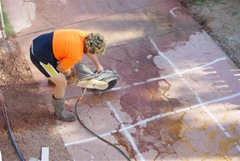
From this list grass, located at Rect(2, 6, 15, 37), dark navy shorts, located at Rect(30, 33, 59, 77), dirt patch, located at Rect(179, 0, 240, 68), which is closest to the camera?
dark navy shorts, located at Rect(30, 33, 59, 77)

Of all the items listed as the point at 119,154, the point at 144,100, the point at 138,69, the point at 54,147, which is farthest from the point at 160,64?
the point at 54,147

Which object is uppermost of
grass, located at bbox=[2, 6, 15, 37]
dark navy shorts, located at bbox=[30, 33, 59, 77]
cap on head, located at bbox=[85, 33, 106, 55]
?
cap on head, located at bbox=[85, 33, 106, 55]

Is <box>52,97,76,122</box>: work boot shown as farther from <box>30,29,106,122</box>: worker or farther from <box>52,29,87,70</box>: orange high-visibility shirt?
<box>52,29,87,70</box>: orange high-visibility shirt

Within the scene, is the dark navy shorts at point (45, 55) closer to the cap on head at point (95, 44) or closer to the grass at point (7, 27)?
the cap on head at point (95, 44)

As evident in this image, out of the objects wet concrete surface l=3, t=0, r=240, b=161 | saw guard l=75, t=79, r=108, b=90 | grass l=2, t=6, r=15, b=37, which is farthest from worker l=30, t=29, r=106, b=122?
grass l=2, t=6, r=15, b=37

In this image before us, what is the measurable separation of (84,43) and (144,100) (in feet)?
5.15

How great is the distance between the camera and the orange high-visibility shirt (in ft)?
17.1

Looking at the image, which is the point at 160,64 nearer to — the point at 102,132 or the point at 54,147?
the point at 102,132

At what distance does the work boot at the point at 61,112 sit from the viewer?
580cm

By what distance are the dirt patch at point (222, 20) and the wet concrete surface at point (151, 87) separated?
0.48ft

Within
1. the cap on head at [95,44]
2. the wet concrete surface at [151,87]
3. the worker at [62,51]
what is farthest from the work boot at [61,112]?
the cap on head at [95,44]

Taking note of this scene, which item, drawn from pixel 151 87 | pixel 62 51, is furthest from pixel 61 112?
pixel 151 87

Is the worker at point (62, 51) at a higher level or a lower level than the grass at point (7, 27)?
higher

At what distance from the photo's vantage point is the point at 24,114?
6.02 m
